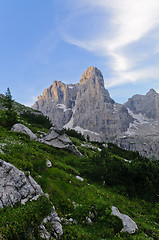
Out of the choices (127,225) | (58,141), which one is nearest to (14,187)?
(127,225)

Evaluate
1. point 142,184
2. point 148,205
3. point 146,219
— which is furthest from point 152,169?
point 146,219

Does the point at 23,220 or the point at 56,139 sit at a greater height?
the point at 56,139

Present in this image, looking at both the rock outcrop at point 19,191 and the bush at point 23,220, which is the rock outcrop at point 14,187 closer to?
the rock outcrop at point 19,191

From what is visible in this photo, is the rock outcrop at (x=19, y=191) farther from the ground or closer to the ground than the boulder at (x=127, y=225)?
farther from the ground

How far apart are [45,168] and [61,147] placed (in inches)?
393

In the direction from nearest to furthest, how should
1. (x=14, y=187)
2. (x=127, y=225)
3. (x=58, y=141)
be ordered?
(x=14, y=187) < (x=127, y=225) < (x=58, y=141)

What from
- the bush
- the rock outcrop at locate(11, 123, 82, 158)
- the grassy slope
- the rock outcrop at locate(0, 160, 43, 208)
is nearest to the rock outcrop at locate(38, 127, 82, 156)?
the rock outcrop at locate(11, 123, 82, 158)

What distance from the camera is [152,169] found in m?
16.4

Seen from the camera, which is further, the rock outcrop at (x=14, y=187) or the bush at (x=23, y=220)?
the rock outcrop at (x=14, y=187)

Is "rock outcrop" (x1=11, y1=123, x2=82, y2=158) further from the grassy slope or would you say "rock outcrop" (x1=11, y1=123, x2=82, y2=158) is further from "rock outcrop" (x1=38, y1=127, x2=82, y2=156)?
the grassy slope

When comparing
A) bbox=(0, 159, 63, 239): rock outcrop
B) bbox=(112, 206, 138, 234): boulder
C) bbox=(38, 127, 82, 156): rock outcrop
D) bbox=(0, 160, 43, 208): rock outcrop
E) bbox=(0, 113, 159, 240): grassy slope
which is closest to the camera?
bbox=(0, 159, 63, 239): rock outcrop

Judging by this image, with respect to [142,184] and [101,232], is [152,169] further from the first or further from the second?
[101,232]

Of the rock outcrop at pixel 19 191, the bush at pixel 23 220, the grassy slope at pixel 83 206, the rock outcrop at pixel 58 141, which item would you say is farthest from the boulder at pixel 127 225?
the rock outcrop at pixel 58 141

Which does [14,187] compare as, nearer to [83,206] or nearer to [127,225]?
[83,206]
